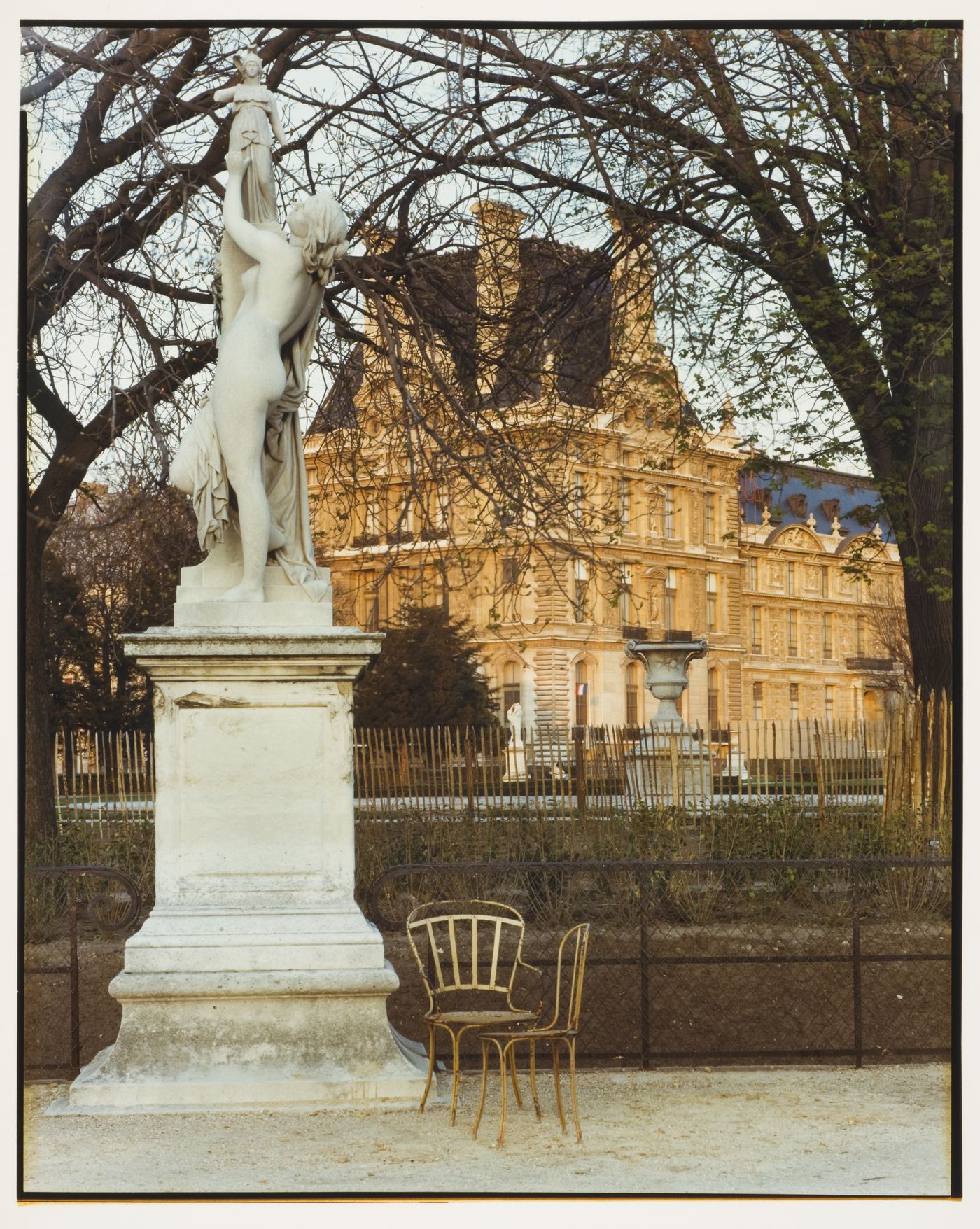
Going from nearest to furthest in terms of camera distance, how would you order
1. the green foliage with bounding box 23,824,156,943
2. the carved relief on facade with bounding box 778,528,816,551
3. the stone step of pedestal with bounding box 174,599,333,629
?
the stone step of pedestal with bounding box 174,599,333,629 < the green foliage with bounding box 23,824,156,943 < the carved relief on facade with bounding box 778,528,816,551

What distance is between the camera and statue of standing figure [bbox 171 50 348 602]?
22.6 feet

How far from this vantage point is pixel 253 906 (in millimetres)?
6684

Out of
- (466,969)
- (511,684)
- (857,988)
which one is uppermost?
(511,684)

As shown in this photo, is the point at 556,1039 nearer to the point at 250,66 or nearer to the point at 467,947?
the point at 250,66

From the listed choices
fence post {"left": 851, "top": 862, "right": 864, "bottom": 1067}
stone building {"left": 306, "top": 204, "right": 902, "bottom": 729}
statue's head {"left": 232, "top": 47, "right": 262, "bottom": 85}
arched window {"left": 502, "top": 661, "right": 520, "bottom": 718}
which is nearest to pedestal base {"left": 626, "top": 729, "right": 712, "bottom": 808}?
stone building {"left": 306, "top": 204, "right": 902, "bottom": 729}

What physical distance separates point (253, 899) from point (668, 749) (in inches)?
361

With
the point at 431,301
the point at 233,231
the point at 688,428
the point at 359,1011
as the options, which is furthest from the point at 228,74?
the point at 359,1011

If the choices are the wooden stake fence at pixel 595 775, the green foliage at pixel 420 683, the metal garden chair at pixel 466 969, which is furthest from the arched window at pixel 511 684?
the metal garden chair at pixel 466 969

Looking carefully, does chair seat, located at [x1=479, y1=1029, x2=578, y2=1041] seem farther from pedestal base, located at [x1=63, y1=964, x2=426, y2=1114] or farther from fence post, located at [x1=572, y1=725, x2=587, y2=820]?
fence post, located at [x1=572, y1=725, x2=587, y2=820]

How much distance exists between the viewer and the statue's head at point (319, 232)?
6.91m

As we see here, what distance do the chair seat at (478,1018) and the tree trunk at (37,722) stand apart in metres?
7.52

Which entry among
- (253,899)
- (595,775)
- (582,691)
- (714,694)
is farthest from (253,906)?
(714,694)

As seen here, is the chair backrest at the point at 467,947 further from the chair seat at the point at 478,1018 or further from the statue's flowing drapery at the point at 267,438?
the statue's flowing drapery at the point at 267,438

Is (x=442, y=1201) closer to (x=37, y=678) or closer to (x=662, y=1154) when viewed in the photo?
(x=662, y=1154)
